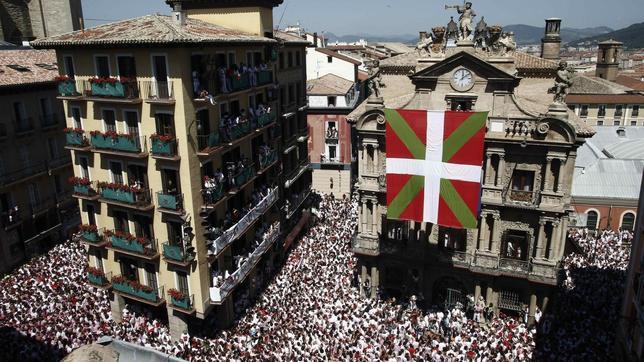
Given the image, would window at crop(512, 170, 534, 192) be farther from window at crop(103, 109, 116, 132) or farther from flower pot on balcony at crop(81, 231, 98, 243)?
flower pot on balcony at crop(81, 231, 98, 243)

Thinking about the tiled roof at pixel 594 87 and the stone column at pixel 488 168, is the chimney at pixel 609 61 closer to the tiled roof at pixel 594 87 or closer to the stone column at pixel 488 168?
the tiled roof at pixel 594 87

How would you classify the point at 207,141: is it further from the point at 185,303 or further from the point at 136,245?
the point at 185,303

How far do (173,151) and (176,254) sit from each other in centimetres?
598

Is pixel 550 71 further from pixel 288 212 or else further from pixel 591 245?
pixel 288 212

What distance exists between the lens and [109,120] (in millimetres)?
27109

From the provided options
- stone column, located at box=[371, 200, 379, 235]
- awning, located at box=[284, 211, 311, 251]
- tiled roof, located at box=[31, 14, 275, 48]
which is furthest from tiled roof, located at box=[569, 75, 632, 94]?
tiled roof, located at box=[31, 14, 275, 48]

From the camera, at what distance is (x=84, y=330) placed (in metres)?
29.7

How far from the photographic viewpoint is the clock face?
98.1 feet

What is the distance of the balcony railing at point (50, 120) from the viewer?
1542 inches

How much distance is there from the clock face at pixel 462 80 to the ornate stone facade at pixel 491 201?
0.85ft

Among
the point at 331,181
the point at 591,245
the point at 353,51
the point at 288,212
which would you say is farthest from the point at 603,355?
the point at 353,51

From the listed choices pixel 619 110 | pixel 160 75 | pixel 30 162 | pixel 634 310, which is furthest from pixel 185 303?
pixel 619 110

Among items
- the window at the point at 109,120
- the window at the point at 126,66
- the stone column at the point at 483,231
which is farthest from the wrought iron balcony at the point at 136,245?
the stone column at the point at 483,231

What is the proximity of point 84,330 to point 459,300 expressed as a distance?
81.6ft
